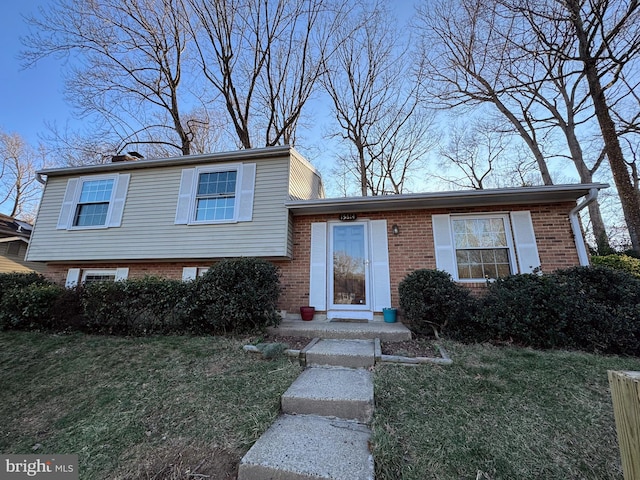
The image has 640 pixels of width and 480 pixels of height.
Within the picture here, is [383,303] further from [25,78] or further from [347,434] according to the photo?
[25,78]

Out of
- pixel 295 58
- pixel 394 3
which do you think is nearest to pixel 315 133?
pixel 295 58

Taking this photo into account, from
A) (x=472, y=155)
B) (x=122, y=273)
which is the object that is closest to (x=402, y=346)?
(x=122, y=273)

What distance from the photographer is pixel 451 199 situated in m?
5.71

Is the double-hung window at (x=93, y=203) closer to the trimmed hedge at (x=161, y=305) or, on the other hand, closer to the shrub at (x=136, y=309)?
the trimmed hedge at (x=161, y=305)

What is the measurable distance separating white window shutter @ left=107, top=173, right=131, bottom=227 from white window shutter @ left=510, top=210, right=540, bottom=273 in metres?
9.58

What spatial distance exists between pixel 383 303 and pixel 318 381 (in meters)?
3.15

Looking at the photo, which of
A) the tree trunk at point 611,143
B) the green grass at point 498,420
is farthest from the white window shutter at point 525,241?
the tree trunk at point 611,143

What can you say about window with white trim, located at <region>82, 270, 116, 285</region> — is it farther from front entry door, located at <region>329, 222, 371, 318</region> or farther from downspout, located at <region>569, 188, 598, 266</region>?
downspout, located at <region>569, 188, 598, 266</region>

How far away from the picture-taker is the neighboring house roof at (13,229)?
36.3 feet

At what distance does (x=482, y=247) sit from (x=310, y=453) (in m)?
5.47

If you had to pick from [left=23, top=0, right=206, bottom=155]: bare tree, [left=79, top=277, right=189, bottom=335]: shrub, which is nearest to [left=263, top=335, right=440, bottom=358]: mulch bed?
[left=79, top=277, right=189, bottom=335]: shrub

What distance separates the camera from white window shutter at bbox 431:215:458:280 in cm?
578

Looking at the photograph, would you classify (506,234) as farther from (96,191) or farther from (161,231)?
(96,191)

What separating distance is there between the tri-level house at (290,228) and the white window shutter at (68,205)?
3 cm
